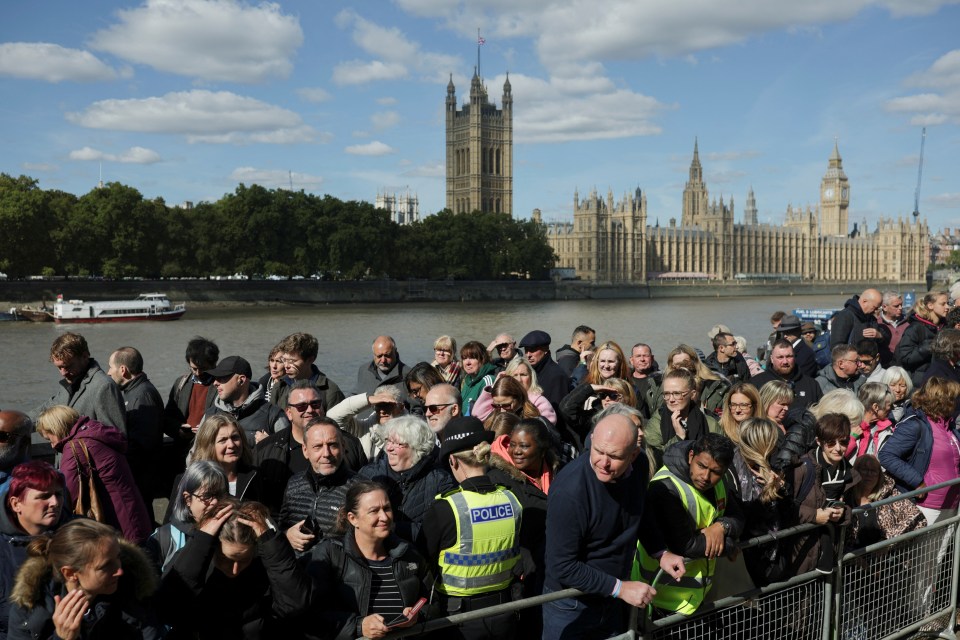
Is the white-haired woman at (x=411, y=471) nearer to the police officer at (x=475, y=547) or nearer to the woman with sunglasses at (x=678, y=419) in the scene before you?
the police officer at (x=475, y=547)

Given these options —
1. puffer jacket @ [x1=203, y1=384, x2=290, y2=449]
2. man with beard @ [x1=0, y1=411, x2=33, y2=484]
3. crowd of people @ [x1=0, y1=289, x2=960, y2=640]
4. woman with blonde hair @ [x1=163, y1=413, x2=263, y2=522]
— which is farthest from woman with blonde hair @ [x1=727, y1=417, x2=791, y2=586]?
man with beard @ [x1=0, y1=411, x2=33, y2=484]

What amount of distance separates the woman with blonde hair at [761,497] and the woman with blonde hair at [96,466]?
7.62ft

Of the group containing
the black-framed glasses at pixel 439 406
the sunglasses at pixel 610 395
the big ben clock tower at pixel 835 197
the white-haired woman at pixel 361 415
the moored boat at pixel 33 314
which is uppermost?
the big ben clock tower at pixel 835 197

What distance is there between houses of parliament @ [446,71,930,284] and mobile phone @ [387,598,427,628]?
76665mm

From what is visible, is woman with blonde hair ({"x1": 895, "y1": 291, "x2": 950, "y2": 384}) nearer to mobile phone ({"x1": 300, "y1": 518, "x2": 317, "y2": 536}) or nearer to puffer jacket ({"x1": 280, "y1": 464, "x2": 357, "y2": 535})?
puffer jacket ({"x1": 280, "y1": 464, "x2": 357, "y2": 535})

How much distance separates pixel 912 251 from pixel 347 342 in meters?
113

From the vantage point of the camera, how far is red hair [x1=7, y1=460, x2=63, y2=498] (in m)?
2.53

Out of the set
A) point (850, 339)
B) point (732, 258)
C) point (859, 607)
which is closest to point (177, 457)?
point (859, 607)

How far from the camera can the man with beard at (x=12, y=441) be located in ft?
10.4

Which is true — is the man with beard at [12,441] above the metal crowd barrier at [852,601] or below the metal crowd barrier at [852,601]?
above

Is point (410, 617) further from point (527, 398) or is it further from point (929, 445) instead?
point (929, 445)

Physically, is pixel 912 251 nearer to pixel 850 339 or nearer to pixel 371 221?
pixel 371 221

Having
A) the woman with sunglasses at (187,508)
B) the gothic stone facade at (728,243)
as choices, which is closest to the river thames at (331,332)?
the woman with sunglasses at (187,508)

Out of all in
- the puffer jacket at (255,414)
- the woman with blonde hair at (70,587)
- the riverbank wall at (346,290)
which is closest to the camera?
the woman with blonde hair at (70,587)
